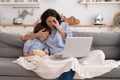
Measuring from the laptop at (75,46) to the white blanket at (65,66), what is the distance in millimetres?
63

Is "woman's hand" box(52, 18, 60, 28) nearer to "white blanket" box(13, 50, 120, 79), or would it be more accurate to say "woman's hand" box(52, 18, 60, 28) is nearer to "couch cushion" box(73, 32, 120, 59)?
"couch cushion" box(73, 32, 120, 59)

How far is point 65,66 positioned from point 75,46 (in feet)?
0.65

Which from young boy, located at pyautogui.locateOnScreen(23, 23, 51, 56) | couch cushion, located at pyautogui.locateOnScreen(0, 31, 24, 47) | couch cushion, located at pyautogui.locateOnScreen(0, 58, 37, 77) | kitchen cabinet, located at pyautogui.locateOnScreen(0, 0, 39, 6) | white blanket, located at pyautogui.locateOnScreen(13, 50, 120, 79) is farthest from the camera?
kitchen cabinet, located at pyautogui.locateOnScreen(0, 0, 39, 6)

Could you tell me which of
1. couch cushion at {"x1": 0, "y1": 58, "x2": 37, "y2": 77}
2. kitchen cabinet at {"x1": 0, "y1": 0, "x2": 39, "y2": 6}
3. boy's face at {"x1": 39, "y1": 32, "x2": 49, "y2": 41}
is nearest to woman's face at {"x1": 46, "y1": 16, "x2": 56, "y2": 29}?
boy's face at {"x1": 39, "y1": 32, "x2": 49, "y2": 41}

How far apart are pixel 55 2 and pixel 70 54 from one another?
9.26 ft

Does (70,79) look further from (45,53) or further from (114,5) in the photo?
(114,5)

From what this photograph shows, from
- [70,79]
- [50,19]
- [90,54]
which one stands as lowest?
[70,79]

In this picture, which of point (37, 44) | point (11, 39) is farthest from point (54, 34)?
point (11, 39)

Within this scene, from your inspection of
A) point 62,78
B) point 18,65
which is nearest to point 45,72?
point 62,78

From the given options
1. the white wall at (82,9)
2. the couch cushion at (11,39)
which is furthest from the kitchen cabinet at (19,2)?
the couch cushion at (11,39)

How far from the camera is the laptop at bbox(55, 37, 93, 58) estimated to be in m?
2.11

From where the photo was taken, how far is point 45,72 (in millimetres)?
2105

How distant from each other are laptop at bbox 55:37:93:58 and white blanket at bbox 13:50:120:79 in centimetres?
6

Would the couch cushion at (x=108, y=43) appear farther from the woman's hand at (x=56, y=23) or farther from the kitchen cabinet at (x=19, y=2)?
the kitchen cabinet at (x=19, y=2)
